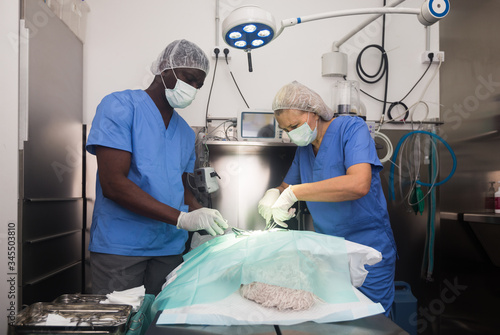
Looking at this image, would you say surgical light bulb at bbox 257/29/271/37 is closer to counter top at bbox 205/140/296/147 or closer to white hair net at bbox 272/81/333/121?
white hair net at bbox 272/81/333/121

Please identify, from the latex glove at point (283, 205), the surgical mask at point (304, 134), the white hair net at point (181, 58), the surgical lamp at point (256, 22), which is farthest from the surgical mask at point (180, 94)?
the latex glove at point (283, 205)

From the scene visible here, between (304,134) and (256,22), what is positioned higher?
(256,22)

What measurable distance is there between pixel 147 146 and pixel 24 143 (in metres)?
0.58

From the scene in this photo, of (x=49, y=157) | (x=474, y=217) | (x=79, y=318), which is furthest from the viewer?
(x=474, y=217)

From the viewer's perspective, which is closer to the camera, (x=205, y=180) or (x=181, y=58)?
(x=181, y=58)

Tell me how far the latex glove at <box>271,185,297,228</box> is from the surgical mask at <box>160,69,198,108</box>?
0.60 meters

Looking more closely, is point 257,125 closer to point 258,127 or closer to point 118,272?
point 258,127

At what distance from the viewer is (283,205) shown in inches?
60.7

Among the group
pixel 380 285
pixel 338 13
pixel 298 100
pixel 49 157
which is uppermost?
pixel 338 13

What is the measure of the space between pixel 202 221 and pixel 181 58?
2.41 ft

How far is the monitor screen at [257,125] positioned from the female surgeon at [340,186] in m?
0.40

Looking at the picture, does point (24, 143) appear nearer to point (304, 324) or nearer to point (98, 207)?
point (98, 207)

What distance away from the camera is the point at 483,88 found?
7.29ft

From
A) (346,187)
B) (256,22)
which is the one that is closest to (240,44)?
(256,22)
